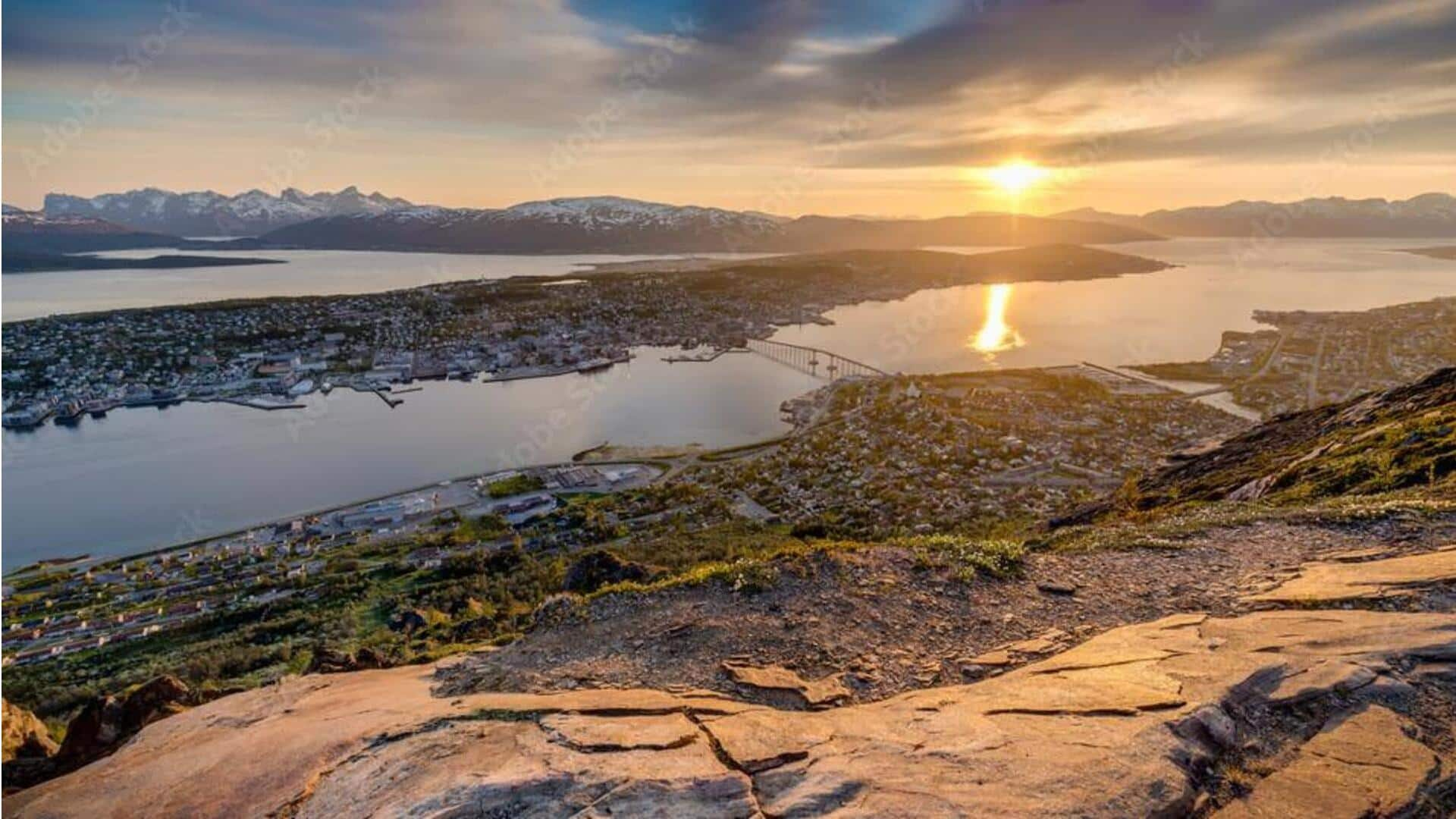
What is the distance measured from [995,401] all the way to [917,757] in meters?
46.1

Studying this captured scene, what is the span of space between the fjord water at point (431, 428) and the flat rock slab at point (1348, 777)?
3759 centimetres

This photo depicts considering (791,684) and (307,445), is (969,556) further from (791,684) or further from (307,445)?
(307,445)

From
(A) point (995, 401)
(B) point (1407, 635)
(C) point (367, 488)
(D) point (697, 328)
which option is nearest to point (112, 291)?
(D) point (697, 328)

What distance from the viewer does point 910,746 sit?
4137 millimetres

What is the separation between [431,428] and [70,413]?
29.0m

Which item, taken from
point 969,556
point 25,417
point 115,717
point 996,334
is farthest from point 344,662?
point 996,334

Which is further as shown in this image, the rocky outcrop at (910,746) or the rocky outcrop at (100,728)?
the rocky outcrop at (100,728)

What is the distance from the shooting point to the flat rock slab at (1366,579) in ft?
18.2

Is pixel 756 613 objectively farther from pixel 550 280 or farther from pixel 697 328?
pixel 550 280

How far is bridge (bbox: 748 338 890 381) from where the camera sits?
62.8m

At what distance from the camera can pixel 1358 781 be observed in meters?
3.57

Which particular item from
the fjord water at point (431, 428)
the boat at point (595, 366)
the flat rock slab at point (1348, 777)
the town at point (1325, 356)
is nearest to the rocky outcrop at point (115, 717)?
the flat rock slab at point (1348, 777)

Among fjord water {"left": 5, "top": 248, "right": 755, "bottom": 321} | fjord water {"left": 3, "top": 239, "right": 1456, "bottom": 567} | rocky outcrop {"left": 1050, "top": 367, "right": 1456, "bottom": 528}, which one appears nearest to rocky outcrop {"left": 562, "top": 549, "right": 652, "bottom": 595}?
rocky outcrop {"left": 1050, "top": 367, "right": 1456, "bottom": 528}

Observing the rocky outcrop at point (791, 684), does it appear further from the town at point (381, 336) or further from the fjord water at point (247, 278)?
the fjord water at point (247, 278)
